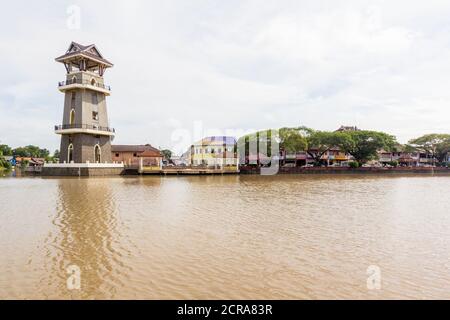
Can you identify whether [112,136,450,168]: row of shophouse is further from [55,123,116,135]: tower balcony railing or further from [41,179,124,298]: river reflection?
[41,179,124,298]: river reflection

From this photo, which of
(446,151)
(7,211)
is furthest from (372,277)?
(446,151)

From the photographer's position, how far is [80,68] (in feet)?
138

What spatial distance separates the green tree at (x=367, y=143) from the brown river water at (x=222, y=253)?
47626 millimetres

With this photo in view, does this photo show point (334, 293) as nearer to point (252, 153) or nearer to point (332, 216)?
point (332, 216)

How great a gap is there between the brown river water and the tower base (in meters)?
25.2

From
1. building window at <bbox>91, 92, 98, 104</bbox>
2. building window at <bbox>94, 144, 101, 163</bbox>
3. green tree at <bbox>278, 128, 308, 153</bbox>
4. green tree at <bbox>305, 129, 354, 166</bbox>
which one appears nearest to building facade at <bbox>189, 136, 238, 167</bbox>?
green tree at <bbox>278, 128, 308, 153</bbox>

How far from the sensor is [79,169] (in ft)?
129

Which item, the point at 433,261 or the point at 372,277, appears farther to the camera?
the point at 433,261

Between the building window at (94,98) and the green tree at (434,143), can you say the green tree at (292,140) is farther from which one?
the green tree at (434,143)

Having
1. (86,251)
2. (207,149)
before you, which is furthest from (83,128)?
(86,251)

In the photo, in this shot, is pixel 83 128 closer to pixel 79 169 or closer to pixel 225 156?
pixel 79 169

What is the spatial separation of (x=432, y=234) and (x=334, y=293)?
6.84 metres

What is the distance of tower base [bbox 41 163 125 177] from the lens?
39438 millimetres

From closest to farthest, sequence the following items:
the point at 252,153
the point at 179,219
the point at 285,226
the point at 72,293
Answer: the point at 72,293 → the point at 285,226 → the point at 179,219 → the point at 252,153
